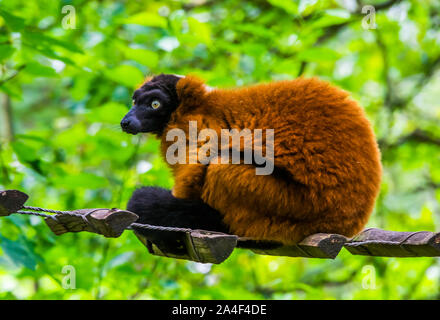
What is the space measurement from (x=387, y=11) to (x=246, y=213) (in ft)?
A: 15.5

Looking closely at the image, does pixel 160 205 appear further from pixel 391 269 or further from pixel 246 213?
pixel 391 269

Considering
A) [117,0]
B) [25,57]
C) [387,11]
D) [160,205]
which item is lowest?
[160,205]

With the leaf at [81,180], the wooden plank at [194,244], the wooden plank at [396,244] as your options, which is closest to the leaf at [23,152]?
the leaf at [81,180]

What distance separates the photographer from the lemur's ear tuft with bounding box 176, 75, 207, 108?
3.63 metres

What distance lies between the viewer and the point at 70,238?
5.73 metres

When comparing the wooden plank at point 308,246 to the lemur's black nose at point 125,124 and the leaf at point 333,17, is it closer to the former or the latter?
the lemur's black nose at point 125,124

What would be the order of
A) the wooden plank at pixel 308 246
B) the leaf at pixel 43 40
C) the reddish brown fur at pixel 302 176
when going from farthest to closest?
the leaf at pixel 43 40
the reddish brown fur at pixel 302 176
the wooden plank at pixel 308 246

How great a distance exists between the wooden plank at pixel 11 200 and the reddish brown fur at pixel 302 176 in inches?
43.2

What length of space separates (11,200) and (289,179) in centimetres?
164

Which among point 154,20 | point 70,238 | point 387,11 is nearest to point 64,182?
point 154,20

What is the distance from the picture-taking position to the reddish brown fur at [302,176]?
309 centimetres

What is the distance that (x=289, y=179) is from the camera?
313 cm

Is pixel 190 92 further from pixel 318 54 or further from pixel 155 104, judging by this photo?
pixel 318 54

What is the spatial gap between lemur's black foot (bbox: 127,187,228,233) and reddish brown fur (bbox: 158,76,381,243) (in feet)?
0.23
